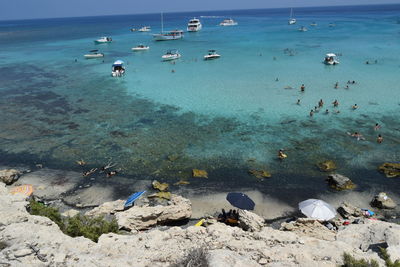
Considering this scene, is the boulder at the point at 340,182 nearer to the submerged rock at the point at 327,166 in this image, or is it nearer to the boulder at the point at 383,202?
the submerged rock at the point at 327,166

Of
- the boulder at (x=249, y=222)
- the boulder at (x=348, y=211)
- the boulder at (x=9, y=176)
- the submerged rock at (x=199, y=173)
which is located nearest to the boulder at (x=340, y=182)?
the boulder at (x=348, y=211)

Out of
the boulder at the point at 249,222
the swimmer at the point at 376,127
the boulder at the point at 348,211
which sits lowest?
the boulder at the point at 348,211

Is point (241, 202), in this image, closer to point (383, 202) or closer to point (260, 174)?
point (260, 174)

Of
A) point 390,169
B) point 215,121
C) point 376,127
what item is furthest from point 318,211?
point 215,121

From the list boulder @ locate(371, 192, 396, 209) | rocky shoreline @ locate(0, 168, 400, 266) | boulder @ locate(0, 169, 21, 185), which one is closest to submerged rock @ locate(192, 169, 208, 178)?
rocky shoreline @ locate(0, 168, 400, 266)

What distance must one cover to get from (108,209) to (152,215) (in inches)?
115

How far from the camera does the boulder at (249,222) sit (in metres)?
13.8

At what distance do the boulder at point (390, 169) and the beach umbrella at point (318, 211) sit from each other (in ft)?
23.4

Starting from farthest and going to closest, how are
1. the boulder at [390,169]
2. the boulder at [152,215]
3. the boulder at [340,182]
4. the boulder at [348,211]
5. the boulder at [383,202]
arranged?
1. the boulder at [390,169]
2. the boulder at [340,182]
3. the boulder at [383,202]
4. the boulder at [348,211]
5. the boulder at [152,215]

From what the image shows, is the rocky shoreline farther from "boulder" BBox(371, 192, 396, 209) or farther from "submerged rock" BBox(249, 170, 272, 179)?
"submerged rock" BBox(249, 170, 272, 179)

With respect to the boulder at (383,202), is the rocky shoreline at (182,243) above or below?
above

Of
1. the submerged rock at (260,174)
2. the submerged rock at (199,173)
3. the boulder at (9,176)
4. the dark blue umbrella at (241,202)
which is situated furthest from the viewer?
the submerged rock at (199,173)

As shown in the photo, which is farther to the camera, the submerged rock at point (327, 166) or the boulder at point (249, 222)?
the submerged rock at point (327, 166)

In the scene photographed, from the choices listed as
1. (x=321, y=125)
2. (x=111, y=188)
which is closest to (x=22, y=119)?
(x=111, y=188)
